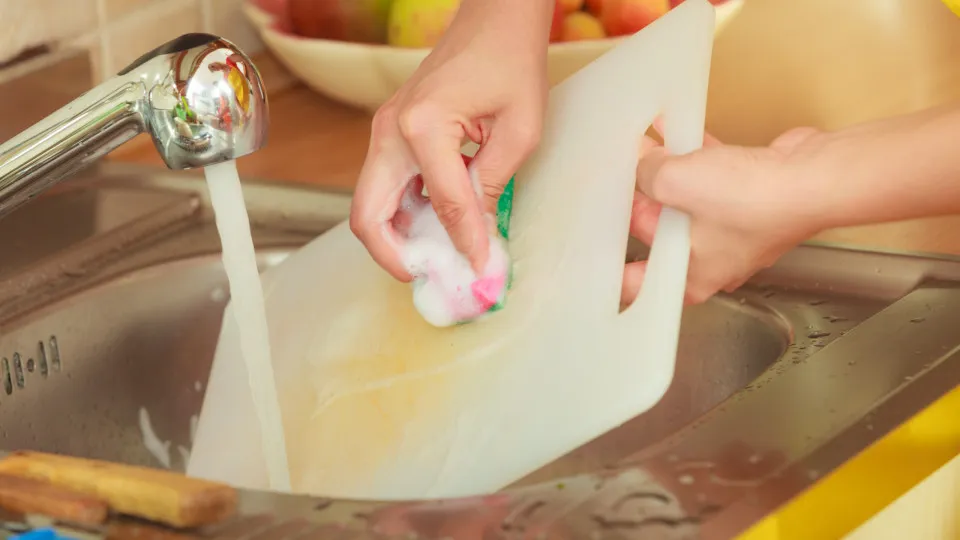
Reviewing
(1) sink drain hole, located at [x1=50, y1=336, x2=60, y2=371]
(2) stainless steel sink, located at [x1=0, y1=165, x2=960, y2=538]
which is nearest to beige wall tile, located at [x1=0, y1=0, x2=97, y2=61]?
(2) stainless steel sink, located at [x1=0, y1=165, x2=960, y2=538]

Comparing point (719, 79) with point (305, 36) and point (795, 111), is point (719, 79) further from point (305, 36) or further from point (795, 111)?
point (305, 36)

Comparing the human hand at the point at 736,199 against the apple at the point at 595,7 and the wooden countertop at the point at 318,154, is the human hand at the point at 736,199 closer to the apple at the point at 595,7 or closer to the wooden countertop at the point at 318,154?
the wooden countertop at the point at 318,154

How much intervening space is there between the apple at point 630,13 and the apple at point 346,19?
185 mm

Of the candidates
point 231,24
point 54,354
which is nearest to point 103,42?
point 231,24

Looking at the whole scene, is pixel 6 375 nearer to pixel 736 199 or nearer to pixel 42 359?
pixel 42 359

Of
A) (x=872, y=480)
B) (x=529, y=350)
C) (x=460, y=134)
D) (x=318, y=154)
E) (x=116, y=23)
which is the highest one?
(x=116, y=23)

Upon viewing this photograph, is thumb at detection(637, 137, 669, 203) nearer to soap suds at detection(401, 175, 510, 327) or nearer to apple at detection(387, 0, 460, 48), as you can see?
soap suds at detection(401, 175, 510, 327)

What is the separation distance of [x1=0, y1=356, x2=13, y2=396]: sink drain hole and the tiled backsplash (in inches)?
10.3

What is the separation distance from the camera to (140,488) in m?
0.57

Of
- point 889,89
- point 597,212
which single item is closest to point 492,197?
point 597,212

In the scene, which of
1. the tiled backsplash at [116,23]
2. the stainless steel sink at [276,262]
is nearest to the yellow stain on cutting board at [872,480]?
the stainless steel sink at [276,262]

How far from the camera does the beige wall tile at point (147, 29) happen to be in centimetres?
113

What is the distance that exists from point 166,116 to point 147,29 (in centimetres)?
61

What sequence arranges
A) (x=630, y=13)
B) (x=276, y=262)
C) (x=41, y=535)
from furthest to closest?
(x=630, y=13), (x=276, y=262), (x=41, y=535)
